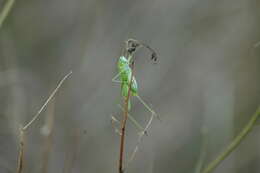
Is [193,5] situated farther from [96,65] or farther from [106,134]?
[106,134]

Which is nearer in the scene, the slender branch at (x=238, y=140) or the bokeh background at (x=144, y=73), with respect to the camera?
the slender branch at (x=238, y=140)

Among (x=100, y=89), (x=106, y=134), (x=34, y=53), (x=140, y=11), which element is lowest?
(x=106, y=134)

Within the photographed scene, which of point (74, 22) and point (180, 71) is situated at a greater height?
point (74, 22)

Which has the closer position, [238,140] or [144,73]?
[238,140]

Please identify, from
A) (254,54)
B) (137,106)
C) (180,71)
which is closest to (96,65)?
(137,106)

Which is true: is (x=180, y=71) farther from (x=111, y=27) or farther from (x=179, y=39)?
(x=111, y=27)

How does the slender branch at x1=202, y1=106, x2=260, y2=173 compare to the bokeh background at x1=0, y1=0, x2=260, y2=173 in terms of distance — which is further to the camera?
the bokeh background at x1=0, y1=0, x2=260, y2=173

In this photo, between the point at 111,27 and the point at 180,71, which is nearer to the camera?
the point at 111,27
